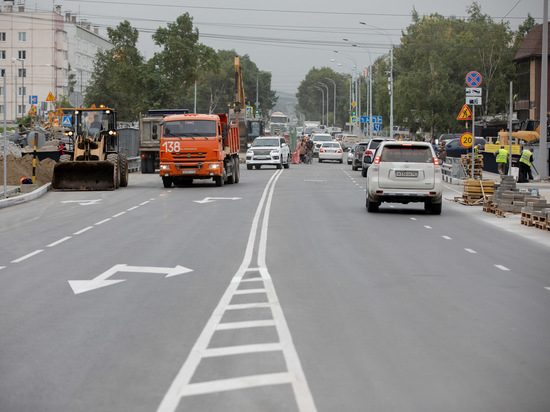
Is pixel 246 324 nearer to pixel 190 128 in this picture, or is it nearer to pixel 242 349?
pixel 242 349

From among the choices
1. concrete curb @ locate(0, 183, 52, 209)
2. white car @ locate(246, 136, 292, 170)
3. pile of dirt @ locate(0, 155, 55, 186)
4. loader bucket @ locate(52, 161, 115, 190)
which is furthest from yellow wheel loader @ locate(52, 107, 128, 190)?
white car @ locate(246, 136, 292, 170)

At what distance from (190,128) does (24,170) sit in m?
7.49

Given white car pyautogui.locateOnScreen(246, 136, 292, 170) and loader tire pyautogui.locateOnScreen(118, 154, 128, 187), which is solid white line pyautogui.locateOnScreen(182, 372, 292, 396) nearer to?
loader tire pyautogui.locateOnScreen(118, 154, 128, 187)

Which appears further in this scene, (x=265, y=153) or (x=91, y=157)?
(x=265, y=153)

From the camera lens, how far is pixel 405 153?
880 inches

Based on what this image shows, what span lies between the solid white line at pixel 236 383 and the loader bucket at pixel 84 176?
2536 centimetres

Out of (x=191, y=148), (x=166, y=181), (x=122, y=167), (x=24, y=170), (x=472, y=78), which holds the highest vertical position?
(x=472, y=78)

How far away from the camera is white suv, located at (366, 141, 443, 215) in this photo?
2191 cm

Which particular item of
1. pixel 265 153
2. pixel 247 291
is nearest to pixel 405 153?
pixel 247 291

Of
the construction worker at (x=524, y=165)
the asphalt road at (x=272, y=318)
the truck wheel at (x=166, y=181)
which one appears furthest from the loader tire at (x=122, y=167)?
the construction worker at (x=524, y=165)

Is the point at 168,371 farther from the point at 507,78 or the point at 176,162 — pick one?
the point at 507,78

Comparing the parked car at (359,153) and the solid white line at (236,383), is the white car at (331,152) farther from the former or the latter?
the solid white line at (236,383)

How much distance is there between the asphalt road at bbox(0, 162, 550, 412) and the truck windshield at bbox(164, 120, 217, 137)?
45.2 feet

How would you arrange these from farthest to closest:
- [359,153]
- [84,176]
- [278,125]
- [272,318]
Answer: [278,125], [359,153], [84,176], [272,318]
